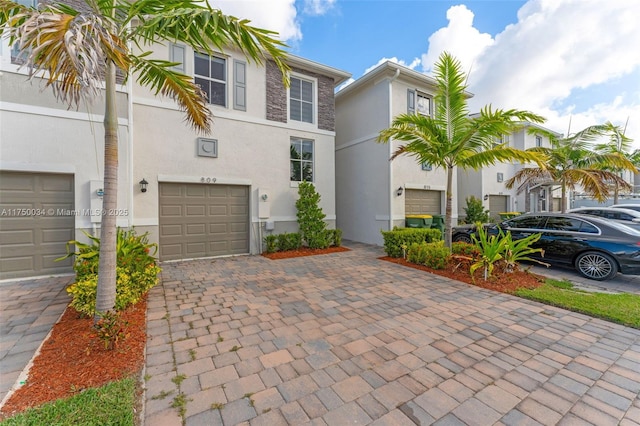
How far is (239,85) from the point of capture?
8.29 m

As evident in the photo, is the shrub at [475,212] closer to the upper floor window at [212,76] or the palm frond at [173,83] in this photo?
the upper floor window at [212,76]

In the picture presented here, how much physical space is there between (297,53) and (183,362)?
31.0 feet

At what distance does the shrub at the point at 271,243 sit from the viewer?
8414 millimetres

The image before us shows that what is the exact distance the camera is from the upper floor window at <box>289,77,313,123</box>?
9523 millimetres

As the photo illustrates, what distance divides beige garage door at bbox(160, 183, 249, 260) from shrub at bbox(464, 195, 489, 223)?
1110 cm

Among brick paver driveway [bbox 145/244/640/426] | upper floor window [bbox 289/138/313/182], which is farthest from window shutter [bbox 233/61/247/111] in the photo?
brick paver driveway [bbox 145/244/640/426]

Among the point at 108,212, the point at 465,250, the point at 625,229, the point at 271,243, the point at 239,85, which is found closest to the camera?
the point at 108,212

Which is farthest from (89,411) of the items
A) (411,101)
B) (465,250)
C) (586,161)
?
A: (586,161)

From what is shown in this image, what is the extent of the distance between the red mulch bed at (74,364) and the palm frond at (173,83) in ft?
9.97

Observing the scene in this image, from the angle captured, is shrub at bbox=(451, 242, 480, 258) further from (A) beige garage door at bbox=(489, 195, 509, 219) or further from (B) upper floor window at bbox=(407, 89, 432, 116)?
(A) beige garage door at bbox=(489, 195, 509, 219)

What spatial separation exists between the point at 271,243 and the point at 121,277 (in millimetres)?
4915

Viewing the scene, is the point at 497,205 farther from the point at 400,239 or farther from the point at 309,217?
the point at 309,217

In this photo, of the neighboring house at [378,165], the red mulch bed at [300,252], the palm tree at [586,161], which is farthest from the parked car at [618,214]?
the red mulch bed at [300,252]

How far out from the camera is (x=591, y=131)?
9.18 m
